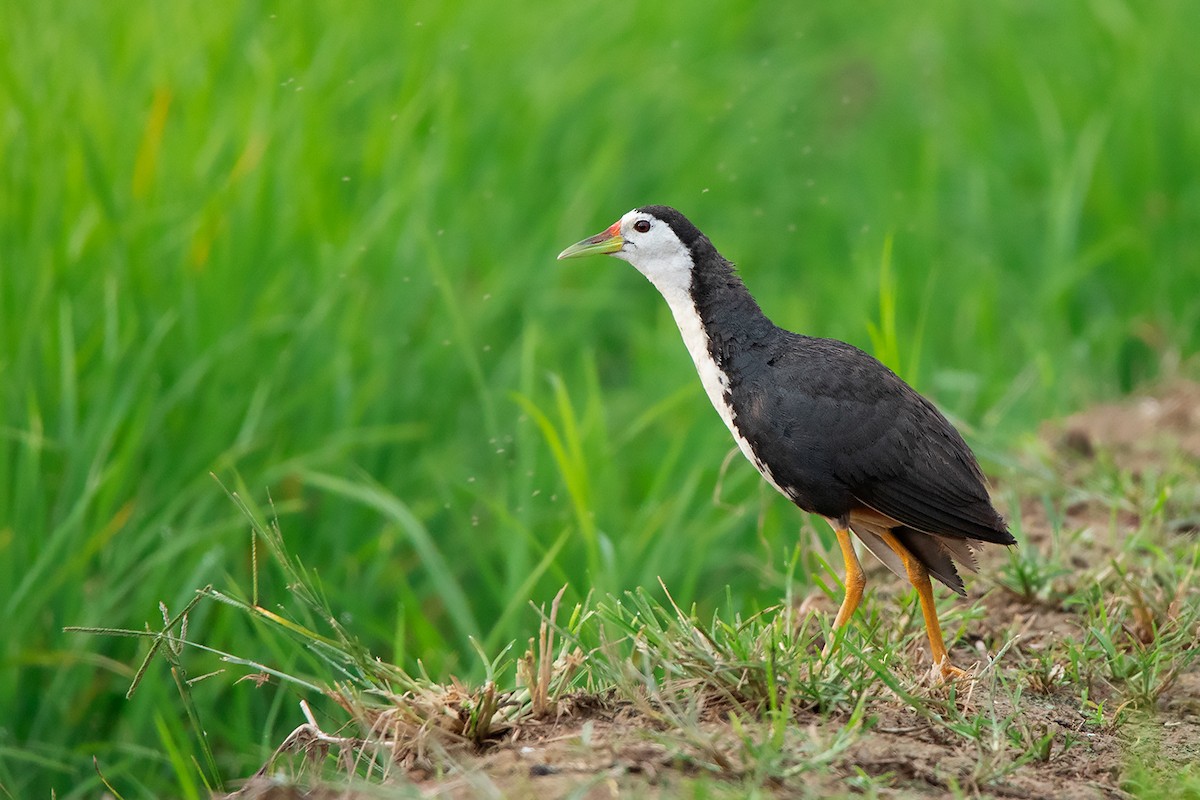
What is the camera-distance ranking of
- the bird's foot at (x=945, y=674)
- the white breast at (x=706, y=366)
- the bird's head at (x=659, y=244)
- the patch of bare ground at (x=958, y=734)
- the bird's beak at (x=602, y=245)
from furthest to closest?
the bird's beak at (x=602, y=245) → the bird's head at (x=659, y=244) → the white breast at (x=706, y=366) → the bird's foot at (x=945, y=674) → the patch of bare ground at (x=958, y=734)

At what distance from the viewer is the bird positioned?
344 centimetres

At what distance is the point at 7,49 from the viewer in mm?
5922

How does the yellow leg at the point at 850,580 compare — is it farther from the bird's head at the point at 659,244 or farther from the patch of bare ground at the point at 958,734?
the bird's head at the point at 659,244

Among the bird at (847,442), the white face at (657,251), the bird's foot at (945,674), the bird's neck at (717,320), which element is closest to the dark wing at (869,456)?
the bird at (847,442)

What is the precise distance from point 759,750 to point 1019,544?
1.66m

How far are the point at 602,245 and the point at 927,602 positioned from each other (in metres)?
1.22

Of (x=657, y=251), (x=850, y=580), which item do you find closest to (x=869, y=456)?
(x=850, y=580)

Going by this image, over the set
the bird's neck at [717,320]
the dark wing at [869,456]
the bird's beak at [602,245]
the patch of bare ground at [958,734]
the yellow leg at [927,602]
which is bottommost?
the patch of bare ground at [958,734]

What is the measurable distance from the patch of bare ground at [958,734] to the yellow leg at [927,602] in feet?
0.22

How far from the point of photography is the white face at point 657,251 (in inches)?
149

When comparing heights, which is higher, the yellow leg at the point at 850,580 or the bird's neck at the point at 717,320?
the bird's neck at the point at 717,320

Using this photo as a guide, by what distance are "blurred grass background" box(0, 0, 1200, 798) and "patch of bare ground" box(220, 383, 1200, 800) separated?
746 mm

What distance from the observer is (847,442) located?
344 cm

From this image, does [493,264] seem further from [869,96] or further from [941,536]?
[869,96]
